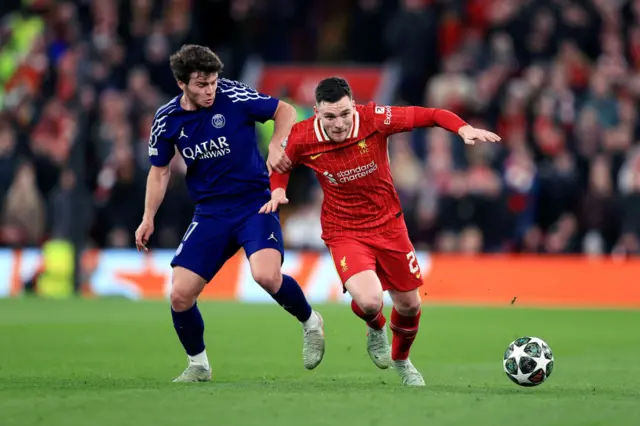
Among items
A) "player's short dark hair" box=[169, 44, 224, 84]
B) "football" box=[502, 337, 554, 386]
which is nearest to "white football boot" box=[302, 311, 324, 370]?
"football" box=[502, 337, 554, 386]

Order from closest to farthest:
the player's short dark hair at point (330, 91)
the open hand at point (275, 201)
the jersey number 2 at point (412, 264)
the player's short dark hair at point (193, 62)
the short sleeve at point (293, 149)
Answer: the player's short dark hair at point (193, 62), the player's short dark hair at point (330, 91), the open hand at point (275, 201), the short sleeve at point (293, 149), the jersey number 2 at point (412, 264)

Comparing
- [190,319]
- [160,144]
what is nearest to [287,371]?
[190,319]

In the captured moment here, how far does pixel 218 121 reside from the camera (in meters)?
9.17

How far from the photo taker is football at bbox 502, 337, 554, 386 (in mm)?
8680

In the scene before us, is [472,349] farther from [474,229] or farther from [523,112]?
[523,112]

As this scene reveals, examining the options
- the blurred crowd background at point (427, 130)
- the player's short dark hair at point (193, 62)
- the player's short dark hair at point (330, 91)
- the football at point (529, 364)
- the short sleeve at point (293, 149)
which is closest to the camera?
the football at point (529, 364)

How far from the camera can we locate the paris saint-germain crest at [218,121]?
916 centimetres

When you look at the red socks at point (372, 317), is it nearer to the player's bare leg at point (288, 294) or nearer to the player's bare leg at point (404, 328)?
the player's bare leg at point (404, 328)

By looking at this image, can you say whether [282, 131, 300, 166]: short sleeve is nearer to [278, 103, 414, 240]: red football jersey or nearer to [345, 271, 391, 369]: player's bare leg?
[278, 103, 414, 240]: red football jersey

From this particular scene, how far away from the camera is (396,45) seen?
22297 mm

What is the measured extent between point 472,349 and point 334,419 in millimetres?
5755

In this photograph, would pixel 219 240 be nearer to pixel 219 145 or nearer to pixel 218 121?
pixel 219 145

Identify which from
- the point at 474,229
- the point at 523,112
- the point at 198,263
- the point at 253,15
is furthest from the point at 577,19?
the point at 198,263

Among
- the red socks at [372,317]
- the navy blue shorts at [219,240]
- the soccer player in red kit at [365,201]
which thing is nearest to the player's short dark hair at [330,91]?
the soccer player in red kit at [365,201]
